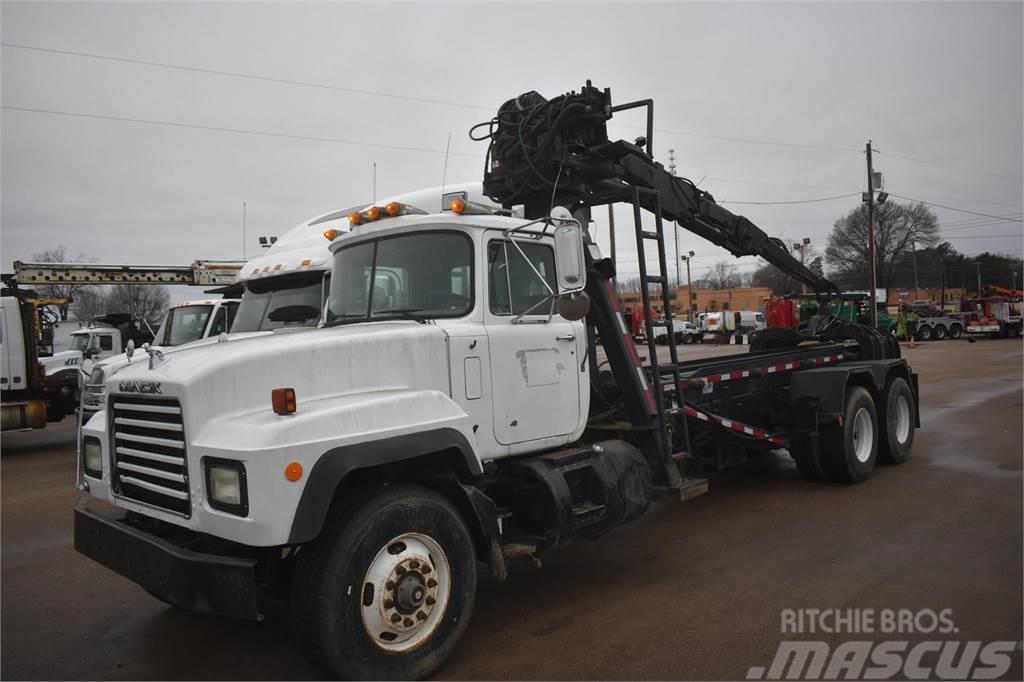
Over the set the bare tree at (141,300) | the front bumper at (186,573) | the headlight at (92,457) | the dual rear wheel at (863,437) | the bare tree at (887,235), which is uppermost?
the bare tree at (887,235)

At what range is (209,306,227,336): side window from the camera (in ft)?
39.3

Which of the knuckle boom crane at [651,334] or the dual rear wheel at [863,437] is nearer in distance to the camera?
Result: the knuckle boom crane at [651,334]

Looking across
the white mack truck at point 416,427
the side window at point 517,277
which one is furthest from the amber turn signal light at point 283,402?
the side window at point 517,277

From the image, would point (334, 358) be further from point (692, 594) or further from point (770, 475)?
point (770, 475)

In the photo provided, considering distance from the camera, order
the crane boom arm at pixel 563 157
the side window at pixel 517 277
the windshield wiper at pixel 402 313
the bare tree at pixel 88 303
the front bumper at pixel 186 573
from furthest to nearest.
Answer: the bare tree at pixel 88 303, the crane boom arm at pixel 563 157, the side window at pixel 517 277, the windshield wiper at pixel 402 313, the front bumper at pixel 186 573

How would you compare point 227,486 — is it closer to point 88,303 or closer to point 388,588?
point 388,588

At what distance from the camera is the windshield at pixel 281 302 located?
31.3ft

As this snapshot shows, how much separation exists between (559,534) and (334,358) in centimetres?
179

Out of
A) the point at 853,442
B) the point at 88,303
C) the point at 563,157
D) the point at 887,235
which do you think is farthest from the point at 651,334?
the point at 887,235

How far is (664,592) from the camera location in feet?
15.8

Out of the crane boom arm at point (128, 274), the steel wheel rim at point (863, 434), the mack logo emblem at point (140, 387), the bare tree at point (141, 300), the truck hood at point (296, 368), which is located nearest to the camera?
the truck hood at point (296, 368)

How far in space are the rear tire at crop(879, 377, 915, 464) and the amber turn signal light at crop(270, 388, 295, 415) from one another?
24.8ft

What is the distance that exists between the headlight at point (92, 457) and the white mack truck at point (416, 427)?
2 centimetres

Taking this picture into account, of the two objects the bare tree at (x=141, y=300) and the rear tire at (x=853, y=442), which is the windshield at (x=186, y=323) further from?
the bare tree at (x=141, y=300)
